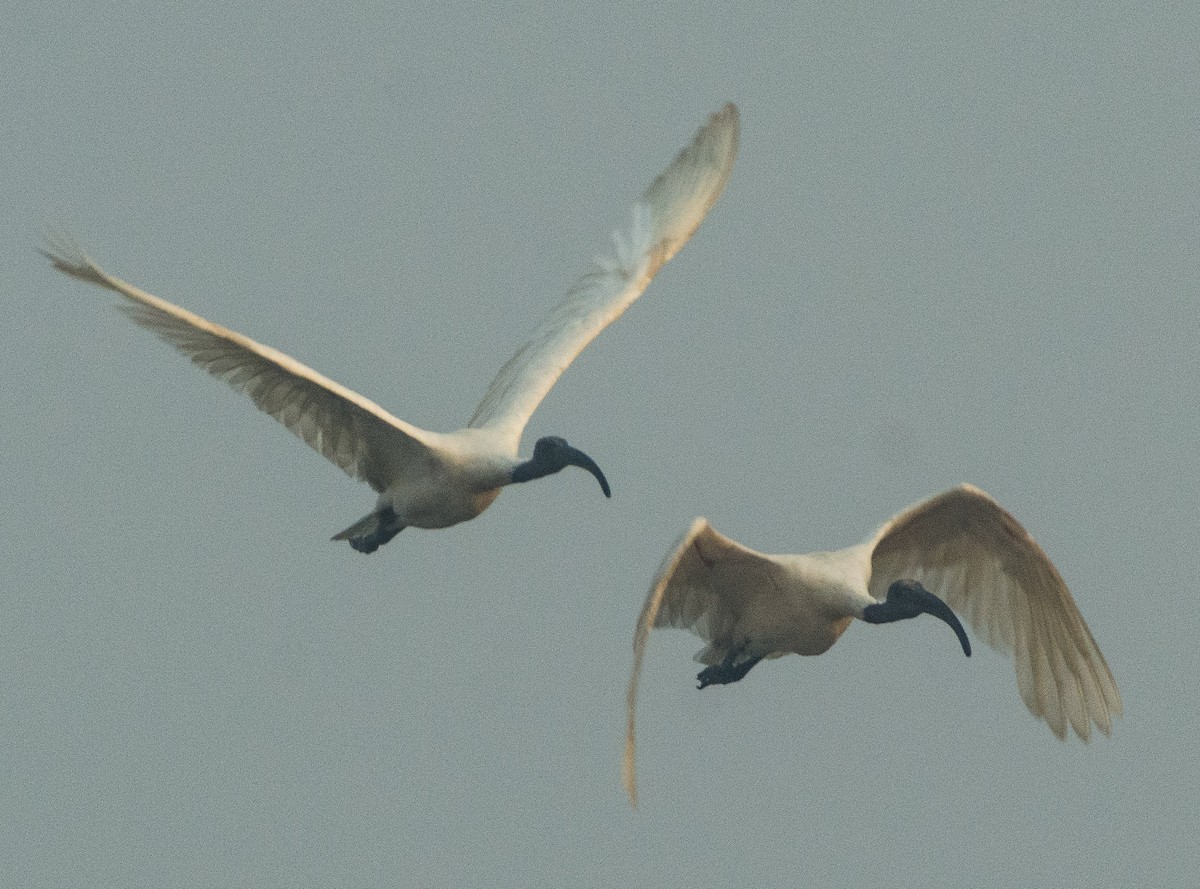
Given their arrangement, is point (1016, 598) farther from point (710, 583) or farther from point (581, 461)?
point (581, 461)

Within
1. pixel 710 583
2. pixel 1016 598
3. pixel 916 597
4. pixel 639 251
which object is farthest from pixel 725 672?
pixel 639 251

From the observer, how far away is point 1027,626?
23.5 meters

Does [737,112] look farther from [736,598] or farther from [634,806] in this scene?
[634,806]

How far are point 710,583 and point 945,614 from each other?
1.82 metres

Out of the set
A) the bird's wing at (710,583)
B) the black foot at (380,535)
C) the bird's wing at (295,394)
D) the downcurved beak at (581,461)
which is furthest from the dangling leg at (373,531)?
the bird's wing at (710,583)

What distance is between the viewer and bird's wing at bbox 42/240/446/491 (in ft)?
67.4

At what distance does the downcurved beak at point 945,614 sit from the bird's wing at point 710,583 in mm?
1311

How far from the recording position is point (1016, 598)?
2358cm

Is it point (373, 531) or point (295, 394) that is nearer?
point (295, 394)

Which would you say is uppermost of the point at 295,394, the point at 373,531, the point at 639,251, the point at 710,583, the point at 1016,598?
the point at 639,251

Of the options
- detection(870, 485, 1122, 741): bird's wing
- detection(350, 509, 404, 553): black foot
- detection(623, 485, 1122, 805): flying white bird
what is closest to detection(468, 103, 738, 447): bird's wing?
detection(350, 509, 404, 553): black foot

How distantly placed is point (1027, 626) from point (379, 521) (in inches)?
211

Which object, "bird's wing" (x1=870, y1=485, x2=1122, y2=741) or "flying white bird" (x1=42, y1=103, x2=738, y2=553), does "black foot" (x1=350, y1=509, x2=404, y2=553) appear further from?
"bird's wing" (x1=870, y1=485, x2=1122, y2=741)

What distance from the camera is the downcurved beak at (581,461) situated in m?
22.6
